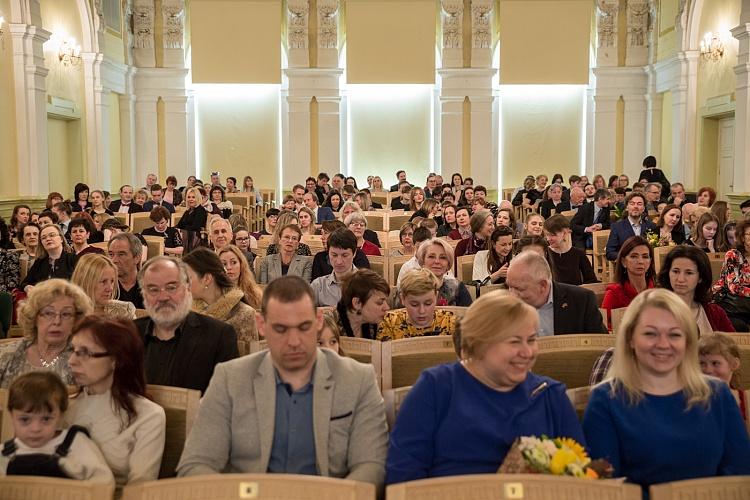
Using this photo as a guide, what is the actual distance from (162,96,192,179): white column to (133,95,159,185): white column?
239 millimetres

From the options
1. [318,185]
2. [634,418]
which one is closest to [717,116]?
[318,185]

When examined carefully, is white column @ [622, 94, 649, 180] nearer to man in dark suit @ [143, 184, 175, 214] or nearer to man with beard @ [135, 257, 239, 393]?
man in dark suit @ [143, 184, 175, 214]

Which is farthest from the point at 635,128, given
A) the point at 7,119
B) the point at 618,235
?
the point at 7,119

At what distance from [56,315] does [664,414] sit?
260 cm

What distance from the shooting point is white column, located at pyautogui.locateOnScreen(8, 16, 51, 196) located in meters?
14.3

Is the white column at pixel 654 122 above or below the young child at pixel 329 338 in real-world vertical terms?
above

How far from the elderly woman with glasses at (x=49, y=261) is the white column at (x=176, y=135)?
1385 cm

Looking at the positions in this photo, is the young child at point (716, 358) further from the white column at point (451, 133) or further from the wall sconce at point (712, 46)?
the white column at point (451, 133)

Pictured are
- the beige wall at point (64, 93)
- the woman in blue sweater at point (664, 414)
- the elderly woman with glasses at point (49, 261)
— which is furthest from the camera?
the beige wall at point (64, 93)

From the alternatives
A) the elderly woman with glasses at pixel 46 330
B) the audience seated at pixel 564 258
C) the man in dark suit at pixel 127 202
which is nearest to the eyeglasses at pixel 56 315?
the elderly woman with glasses at pixel 46 330

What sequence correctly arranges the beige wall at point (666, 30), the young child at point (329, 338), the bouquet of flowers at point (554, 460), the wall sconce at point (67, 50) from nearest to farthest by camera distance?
the bouquet of flowers at point (554, 460) → the young child at point (329, 338) → the wall sconce at point (67, 50) → the beige wall at point (666, 30)

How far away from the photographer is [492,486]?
2662 millimetres

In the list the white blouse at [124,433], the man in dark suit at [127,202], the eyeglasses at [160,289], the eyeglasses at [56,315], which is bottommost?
the white blouse at [124,433]

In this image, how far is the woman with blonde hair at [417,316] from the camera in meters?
5.12
